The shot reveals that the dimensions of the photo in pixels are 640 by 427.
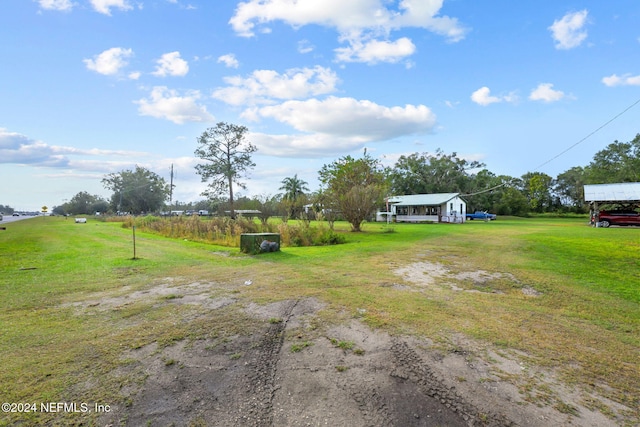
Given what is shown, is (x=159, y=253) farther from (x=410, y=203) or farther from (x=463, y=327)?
(x=410, y=203)

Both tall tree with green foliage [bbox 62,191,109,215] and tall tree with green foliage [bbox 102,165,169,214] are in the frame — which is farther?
tall tree with green foliage [bbox 62,191,109,215]

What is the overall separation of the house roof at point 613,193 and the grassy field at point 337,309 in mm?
17064

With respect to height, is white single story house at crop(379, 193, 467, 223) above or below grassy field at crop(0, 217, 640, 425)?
above

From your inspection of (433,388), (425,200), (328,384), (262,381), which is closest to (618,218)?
(425,200)

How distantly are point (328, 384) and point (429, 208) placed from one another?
129 ft

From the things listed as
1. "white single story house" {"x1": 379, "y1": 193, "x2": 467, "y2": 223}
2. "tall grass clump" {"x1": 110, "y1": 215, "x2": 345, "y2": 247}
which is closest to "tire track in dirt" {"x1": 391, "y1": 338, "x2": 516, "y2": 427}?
"tall grass clump" {"x1": 110, "y1": 215, "x2": 345, "y2": 247}

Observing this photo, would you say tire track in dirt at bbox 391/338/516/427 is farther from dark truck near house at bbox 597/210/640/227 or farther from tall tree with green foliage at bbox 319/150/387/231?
dark truck near house at bbox 597/210/640/227

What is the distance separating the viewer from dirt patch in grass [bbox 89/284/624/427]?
8.25ft

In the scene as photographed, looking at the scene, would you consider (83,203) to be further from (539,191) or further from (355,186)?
(539,191)

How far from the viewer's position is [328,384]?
2.96 m

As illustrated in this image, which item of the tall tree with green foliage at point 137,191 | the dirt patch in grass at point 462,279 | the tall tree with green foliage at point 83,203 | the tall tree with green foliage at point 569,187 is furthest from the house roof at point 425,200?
the tall tree with green foliage at point 83,203

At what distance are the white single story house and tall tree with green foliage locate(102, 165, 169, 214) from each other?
50642 millimetres

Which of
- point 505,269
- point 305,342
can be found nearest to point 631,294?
point 505,269

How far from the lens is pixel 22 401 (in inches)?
105
